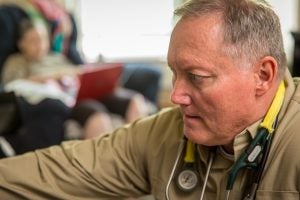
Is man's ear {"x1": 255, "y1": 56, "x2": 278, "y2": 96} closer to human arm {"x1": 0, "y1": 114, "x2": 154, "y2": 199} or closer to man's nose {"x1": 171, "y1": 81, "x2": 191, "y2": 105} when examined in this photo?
man's nose {"x1": 171, "y1": 81, "x2": 191, "y2": 105}

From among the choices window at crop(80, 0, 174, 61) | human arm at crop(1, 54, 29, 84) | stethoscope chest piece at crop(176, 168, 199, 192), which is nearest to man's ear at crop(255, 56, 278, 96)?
stethoscope chest piece at crop(176, 168, 199, 192)

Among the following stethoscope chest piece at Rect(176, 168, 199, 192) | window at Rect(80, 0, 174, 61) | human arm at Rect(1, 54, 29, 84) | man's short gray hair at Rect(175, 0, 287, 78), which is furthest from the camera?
window at Rect(80, 0, 174, 61)

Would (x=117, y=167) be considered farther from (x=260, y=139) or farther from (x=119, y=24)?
(x=119, y=24)

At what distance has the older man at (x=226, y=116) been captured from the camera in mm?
1090

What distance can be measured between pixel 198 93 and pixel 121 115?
1.85 m

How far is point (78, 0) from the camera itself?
405 centimetres

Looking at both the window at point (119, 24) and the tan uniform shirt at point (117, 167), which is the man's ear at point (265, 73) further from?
the window at point (119, 24)

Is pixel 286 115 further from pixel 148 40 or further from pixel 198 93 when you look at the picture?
pixel 148 40

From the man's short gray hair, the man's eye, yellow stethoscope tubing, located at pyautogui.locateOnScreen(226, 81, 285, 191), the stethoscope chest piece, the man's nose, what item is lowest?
the stethoscope chest piece

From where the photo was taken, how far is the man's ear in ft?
3.66

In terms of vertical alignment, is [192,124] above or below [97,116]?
above

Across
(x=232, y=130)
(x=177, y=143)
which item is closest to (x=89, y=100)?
(x=177, y=143)

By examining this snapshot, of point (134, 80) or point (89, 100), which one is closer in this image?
point (89, 100)

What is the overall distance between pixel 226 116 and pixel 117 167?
398 mm
